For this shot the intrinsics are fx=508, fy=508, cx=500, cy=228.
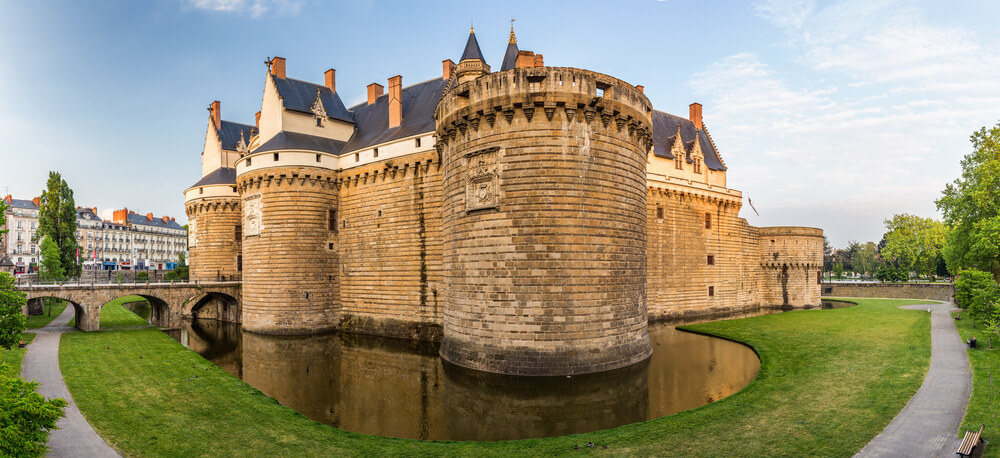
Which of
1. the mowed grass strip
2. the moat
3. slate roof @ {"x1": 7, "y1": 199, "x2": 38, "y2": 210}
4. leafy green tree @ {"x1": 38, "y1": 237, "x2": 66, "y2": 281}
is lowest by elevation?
the moat

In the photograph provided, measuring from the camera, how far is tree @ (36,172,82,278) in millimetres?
47188

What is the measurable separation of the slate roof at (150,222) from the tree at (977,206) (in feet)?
382

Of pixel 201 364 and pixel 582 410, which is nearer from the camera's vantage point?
pixel 582 410

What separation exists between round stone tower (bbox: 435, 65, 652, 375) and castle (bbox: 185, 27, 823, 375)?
0.21ft

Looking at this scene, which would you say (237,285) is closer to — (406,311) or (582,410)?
(406,311)

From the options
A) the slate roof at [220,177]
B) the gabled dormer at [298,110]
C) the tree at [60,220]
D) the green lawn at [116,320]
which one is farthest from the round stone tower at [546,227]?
the tree at [60,220]

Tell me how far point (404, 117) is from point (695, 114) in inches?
1063

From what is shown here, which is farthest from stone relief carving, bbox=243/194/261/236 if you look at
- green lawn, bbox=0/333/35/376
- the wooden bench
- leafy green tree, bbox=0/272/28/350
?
the wooden bench

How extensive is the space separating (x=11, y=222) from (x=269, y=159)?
71.5 m

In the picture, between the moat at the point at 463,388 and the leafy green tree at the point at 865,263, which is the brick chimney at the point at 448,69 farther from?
the leafy green tree at the point at 865,263

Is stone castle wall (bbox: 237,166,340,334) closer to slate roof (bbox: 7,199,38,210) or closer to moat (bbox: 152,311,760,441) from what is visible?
moat (bbox: 152,311,760,441)

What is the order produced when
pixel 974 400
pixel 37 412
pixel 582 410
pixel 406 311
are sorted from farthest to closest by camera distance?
pixel 406 311 → pixel 582 410 → pixel 974 400 → pixel 37 412

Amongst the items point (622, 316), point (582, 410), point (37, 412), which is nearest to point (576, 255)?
point (622, 316)

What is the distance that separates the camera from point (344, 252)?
33.8 m
